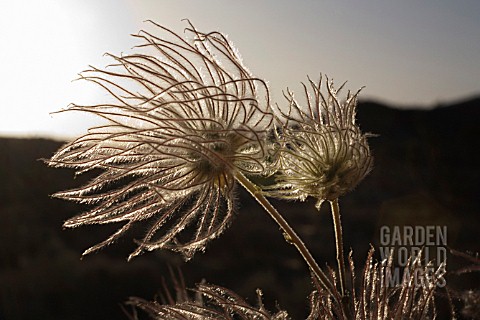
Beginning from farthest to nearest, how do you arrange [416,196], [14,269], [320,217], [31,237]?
[416,196], [320,217], [31,237], [14,269]

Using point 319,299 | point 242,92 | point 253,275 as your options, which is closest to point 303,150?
point 242,92

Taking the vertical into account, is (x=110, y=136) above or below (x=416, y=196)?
above

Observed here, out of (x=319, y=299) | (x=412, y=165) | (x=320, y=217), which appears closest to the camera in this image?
(x=319, y=299)

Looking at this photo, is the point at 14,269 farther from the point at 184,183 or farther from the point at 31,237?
the point at 184,183

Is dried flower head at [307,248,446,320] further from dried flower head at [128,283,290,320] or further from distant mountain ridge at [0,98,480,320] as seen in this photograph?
distant mountain ridge at [0,98,480,320]

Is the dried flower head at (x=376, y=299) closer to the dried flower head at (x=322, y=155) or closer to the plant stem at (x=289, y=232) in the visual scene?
the plant stem at (x=289, y=232)

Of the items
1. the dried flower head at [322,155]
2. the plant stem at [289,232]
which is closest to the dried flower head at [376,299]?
the plant stem at [289,232]

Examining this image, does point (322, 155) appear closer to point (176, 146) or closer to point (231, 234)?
point (176, 146)

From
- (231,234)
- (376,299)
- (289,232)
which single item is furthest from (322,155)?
(231,234)
